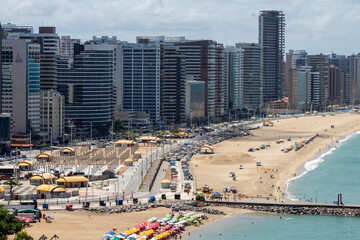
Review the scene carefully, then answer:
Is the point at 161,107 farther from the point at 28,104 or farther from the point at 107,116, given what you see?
the point at 28,104

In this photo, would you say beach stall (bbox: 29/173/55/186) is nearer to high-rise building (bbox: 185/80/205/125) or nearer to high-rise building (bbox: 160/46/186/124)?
high-rise building (bbox: 160/46/186/124)

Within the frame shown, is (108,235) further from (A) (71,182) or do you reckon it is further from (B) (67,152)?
(B) (67,152)

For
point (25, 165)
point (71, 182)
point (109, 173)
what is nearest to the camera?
point (71, 182)

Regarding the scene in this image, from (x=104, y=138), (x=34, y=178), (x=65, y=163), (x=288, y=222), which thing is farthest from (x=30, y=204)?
(x=104, y=138)

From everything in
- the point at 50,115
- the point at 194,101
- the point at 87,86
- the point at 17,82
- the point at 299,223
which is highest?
the point at 17,82

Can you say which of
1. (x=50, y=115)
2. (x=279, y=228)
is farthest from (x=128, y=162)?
(x=279, y=228)

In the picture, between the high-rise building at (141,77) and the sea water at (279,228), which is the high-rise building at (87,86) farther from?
the sea water at (279,228)
